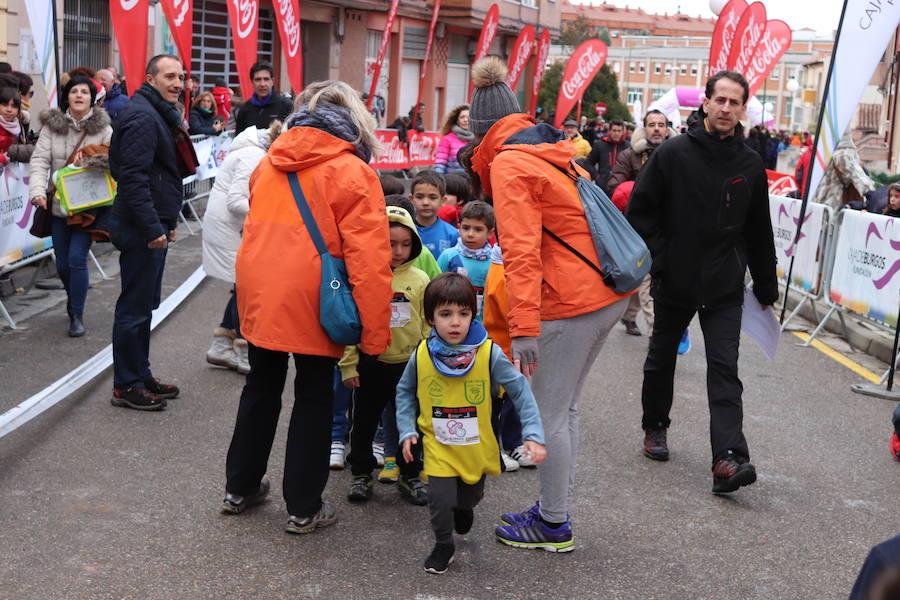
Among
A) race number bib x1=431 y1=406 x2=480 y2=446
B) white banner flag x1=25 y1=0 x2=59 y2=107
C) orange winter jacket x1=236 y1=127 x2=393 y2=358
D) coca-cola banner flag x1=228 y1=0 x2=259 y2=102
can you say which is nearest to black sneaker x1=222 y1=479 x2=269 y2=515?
orange winter jacket x1=236 y1=127 x2=393 y2=358

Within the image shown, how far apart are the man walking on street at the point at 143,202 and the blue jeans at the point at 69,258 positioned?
6.65ft

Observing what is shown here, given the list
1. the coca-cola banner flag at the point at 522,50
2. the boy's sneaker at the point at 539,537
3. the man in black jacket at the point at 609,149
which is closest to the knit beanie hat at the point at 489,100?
the boy's sneaker at the point at 539,537

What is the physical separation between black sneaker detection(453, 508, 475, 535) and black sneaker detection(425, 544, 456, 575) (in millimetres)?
122

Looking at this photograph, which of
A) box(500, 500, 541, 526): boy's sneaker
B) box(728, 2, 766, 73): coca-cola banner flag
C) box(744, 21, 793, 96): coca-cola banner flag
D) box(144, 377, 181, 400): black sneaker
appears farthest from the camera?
box(744, 21, 793, 96): coca-cola banner flag

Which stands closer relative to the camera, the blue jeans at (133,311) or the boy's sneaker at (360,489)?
the boy's sneaker at (360,489)

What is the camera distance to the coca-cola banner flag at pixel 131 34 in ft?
34.8

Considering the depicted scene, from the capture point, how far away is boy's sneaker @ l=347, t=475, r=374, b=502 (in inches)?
206

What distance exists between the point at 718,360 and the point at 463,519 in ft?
5.94

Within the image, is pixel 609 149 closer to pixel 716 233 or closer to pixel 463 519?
pixel 716 233

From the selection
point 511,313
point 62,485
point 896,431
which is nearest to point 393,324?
point 511,313

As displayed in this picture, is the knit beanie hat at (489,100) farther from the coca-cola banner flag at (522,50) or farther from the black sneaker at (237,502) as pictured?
the coca-cola banner flag at (522,50)

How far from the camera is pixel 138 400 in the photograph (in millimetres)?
6566

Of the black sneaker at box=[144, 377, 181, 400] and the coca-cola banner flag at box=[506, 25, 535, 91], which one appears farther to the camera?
the coca-cola banner flag at box=[506, 25, 535, 91]

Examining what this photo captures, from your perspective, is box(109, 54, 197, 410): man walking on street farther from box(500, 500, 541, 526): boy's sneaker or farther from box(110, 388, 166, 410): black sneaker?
box(500, 500, 541, 526): boy's sneaker
